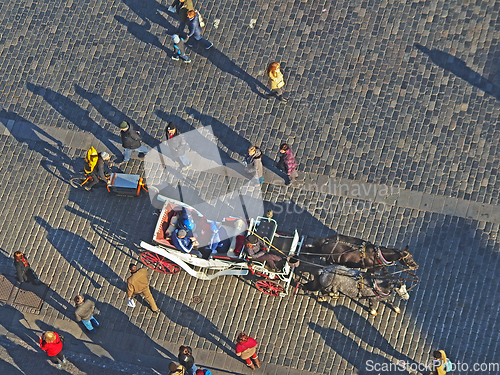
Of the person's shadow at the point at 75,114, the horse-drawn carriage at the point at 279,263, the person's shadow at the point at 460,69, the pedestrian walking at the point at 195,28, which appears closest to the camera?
the horse-drawn carriage at the point at 279,263

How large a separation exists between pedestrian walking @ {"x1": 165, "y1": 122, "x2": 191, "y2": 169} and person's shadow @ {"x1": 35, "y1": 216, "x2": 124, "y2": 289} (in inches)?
116

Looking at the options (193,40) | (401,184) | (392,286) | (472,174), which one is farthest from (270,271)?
(193,40)

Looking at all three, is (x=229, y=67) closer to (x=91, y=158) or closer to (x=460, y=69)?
(x=91, y=158)

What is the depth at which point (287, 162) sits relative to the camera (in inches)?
492

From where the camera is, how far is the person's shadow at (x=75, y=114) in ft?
47.3

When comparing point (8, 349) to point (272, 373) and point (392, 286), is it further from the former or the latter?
point (392, 286)

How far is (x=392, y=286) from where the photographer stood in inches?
442

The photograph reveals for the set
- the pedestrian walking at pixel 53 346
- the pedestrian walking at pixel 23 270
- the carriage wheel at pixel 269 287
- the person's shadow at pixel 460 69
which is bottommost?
the pedestrian walking at pixel 53 346

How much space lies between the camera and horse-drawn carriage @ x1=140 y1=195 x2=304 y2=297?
1166 cm

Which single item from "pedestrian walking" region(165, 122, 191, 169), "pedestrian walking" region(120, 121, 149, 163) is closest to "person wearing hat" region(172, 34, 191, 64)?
"pedestrian walking" region(165, 122, 191, 169)

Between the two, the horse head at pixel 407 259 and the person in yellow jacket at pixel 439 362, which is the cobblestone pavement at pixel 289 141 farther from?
the horse head at pixel 407 259

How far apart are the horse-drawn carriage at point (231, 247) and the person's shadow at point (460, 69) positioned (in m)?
5.88

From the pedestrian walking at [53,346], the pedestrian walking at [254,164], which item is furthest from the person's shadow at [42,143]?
the pedestrian walking at [254,164]

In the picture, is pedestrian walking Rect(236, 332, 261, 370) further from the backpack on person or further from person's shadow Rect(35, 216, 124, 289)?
→ the backpack on person
